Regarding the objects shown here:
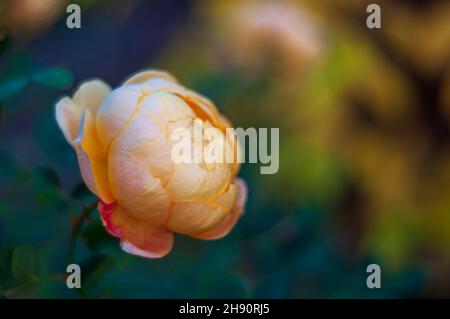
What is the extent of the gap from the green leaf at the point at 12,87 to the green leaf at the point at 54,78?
11 millimetres

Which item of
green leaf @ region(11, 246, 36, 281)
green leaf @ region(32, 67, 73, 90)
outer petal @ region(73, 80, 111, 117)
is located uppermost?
green leaf @ region(32, 67, 73, 90)

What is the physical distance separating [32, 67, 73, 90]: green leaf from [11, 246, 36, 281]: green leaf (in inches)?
5.9

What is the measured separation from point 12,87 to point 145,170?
142 mm

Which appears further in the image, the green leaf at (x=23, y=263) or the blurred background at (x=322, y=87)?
the blurred background at (x=322, y=87)

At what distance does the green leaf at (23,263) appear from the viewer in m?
0.63

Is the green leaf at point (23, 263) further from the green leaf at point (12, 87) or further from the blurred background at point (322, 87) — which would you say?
the blurred background at point (322, 87)

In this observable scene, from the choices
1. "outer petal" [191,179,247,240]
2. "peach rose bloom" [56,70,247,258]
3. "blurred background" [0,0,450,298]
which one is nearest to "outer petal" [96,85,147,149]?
"peach rose bloom" [56,70,247,258]

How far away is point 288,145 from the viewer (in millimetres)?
1408

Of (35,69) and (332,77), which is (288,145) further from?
(35,69)

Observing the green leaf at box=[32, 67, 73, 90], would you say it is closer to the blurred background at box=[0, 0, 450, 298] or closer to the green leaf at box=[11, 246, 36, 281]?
the green leaf at box=[11, 246, 36, 281]

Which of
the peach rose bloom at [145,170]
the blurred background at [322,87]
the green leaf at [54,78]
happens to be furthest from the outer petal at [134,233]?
the blurred background at [322,87]

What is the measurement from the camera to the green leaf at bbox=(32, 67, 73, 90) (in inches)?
24.5

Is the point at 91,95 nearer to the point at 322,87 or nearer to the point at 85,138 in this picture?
the point at 85,138
